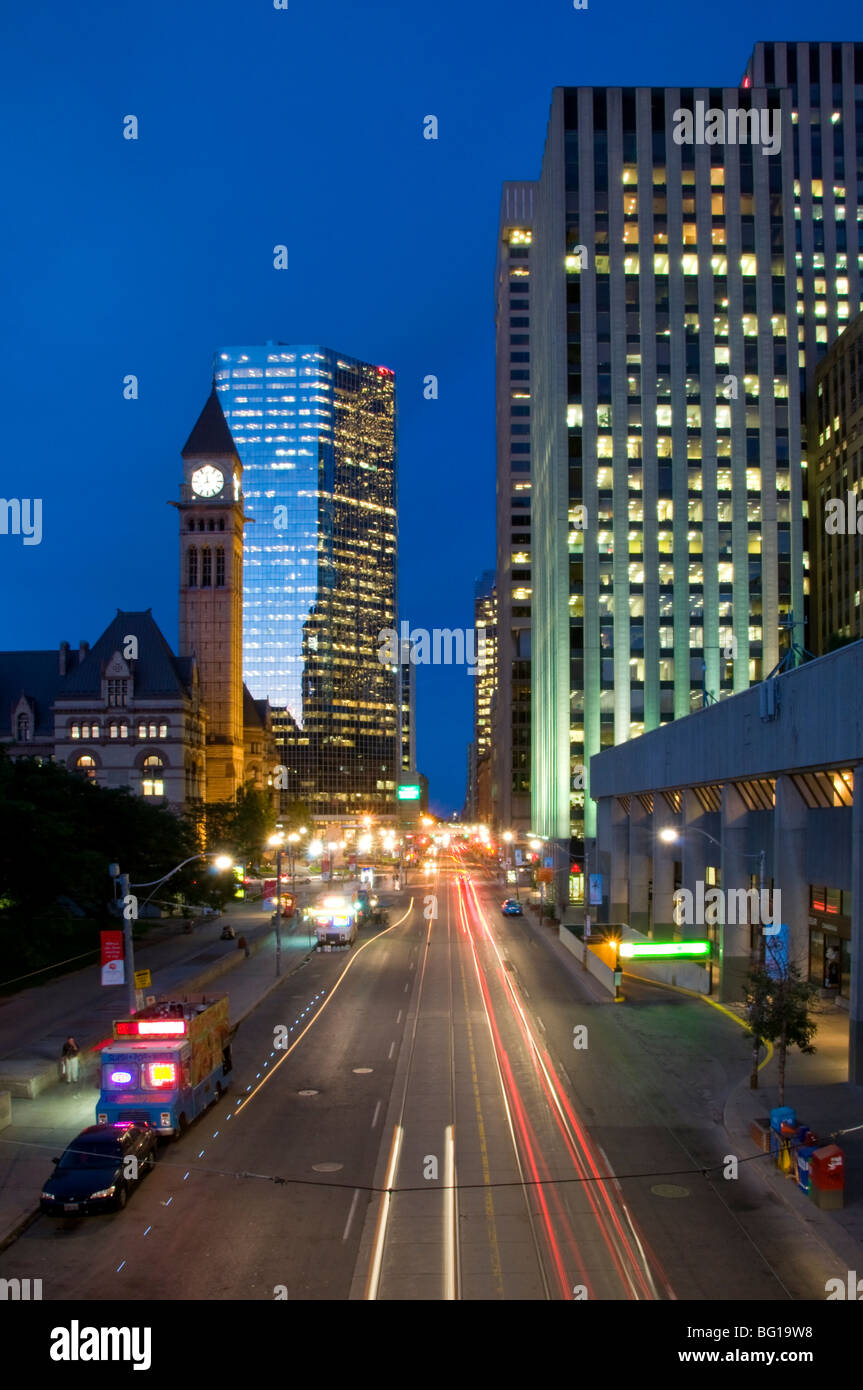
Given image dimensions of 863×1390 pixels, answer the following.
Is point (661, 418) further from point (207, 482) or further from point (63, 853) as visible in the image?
point (63, 853)

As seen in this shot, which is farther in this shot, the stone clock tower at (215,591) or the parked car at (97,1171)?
the stone clock tower at (215,591)

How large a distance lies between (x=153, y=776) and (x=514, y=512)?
240 feet

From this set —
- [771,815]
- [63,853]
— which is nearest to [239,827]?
[63,853]

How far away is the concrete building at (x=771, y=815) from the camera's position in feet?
99.0

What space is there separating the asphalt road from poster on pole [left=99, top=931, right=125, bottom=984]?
183 inches

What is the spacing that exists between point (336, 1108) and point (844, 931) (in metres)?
24.6

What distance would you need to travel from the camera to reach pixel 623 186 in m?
96.8

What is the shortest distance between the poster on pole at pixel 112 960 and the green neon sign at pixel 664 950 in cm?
2253

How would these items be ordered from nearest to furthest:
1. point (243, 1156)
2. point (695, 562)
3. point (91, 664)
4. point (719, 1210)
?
1. point (719, 1210)
2. point (243, 1156)
3. point (695, 562)
4. point (91, 664)

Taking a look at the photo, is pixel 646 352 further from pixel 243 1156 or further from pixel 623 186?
pixel 243 1156

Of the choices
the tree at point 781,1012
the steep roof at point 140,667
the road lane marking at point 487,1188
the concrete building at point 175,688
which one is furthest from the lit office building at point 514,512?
the tree at point 781,1012

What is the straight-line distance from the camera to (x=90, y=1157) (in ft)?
66.5

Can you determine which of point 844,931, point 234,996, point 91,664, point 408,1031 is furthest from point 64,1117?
point 91,664

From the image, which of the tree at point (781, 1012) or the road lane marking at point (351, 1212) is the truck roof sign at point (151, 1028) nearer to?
the road lane marking at point (351, 1212)
